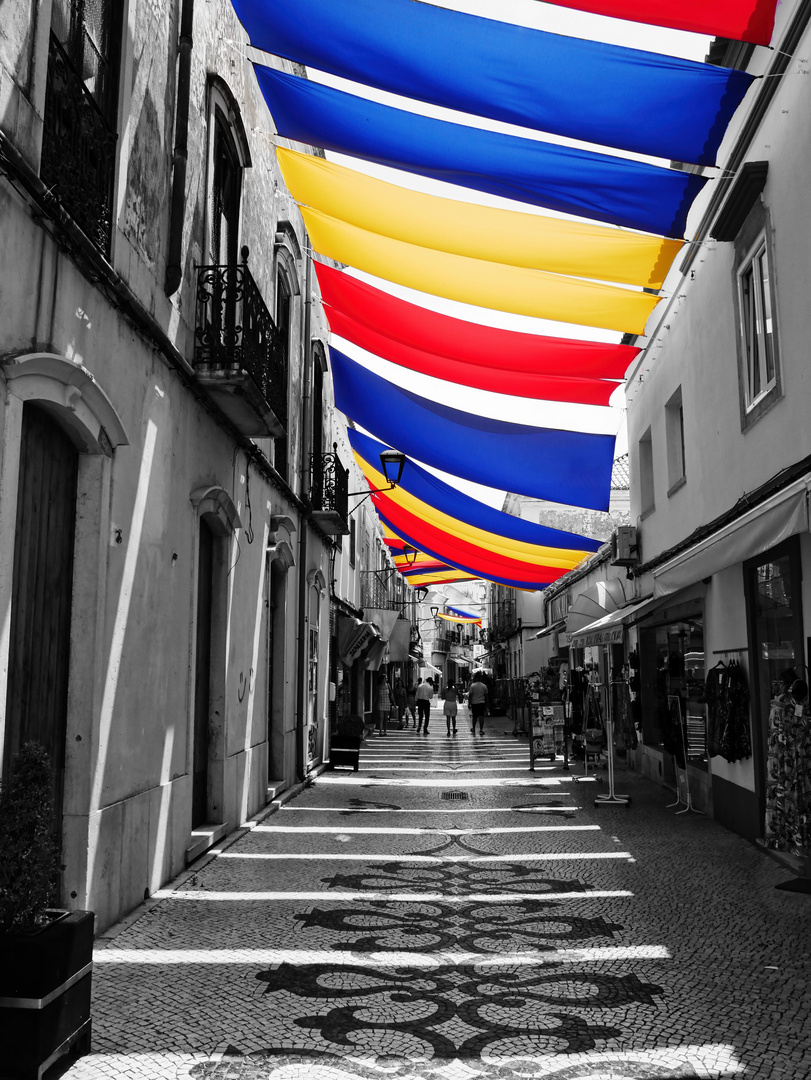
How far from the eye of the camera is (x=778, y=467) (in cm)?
673

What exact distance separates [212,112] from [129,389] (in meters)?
3.39

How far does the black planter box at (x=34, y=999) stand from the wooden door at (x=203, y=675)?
4423mm

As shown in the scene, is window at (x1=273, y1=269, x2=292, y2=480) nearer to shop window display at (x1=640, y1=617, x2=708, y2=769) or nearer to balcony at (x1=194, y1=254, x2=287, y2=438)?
balcony at (x1=194, y1=254, x2=287, y2=438)

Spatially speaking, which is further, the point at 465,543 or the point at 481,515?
the point at 465,543

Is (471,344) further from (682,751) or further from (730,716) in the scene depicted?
(682,751)

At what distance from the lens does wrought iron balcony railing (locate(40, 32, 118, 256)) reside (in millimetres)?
4395

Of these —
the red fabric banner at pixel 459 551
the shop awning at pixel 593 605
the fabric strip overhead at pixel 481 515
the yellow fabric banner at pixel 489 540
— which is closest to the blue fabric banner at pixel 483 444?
the fabric strip overhead at pixel 481 515

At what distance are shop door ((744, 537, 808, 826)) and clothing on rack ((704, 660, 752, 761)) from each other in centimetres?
20

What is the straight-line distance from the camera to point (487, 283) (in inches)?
314

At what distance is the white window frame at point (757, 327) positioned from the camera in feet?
22.9

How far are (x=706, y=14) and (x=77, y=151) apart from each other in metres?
3.47

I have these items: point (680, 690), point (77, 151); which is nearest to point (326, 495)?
point (680, 690)

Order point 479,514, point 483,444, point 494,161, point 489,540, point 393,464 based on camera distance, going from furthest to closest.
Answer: point 489,540 < point 479,514 < point 393,464 < point 483,444 < point 494,161

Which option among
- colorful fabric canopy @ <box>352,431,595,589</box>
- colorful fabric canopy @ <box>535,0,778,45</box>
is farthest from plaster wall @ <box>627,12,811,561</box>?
colorful fabric canopy @ <box>352,431,595,589</box>
